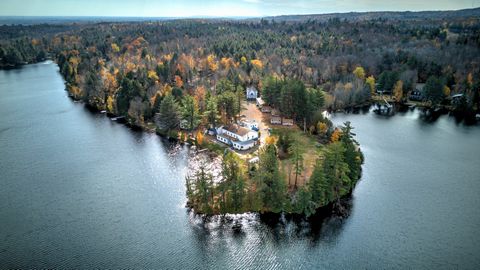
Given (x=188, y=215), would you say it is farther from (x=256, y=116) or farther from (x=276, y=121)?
(x=256, y=116)

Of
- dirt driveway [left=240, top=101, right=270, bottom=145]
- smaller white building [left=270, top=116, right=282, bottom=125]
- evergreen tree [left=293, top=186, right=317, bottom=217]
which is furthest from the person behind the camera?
smaller white building [left=270, top=116, right=282, bottom=125]

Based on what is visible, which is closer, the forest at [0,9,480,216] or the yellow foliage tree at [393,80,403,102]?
the forest at [0,9,480,216]

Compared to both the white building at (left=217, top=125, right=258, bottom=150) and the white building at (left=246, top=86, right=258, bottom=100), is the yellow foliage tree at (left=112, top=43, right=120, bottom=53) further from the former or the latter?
the white building at (left=217, top=125, right=258, bottom=150)

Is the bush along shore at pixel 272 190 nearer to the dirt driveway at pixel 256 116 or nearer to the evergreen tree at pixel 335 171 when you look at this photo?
the evergreen tree at pixel 335 171

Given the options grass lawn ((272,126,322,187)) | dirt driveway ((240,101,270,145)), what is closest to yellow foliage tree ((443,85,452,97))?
grass lawn ((272,126,322,187))

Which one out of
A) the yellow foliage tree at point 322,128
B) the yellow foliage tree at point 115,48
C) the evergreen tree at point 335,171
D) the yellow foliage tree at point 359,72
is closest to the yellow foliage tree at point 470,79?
the yellow foliage tree at point 359,72

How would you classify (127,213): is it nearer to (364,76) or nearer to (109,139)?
(109,139)
